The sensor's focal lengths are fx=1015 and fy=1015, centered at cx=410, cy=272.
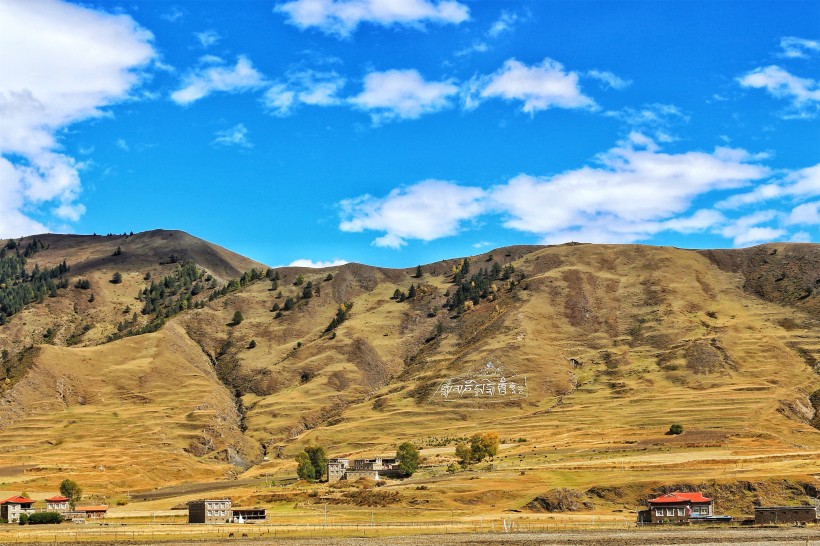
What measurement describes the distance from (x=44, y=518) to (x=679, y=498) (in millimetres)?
73252

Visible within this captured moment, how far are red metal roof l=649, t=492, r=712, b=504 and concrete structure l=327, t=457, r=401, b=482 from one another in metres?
60.3

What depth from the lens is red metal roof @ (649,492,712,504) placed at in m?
106

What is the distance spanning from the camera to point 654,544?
82.2m

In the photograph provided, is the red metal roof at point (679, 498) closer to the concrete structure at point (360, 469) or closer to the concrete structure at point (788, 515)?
the concrete structure at point (788, 515)

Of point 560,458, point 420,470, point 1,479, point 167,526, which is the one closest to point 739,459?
point 560,458

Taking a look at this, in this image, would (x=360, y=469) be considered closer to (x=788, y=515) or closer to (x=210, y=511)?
(x=210, y=511)

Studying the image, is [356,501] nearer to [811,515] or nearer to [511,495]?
[511,495]

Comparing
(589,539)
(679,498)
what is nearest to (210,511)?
(589,539)

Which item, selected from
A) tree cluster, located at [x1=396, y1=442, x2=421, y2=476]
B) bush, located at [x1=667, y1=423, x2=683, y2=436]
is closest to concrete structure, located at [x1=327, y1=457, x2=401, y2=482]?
tree cluster, located at [x1=396, y1=442, x2=421, y2=476]

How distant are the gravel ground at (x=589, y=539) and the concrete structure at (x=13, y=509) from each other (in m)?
40.1

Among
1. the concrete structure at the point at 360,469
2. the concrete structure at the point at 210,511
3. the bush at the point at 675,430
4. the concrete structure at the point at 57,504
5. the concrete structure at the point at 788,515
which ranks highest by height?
the bush at the point at 675,430

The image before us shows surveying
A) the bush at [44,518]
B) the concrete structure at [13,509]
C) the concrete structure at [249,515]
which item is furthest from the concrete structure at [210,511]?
the concrete structure at [13,509]

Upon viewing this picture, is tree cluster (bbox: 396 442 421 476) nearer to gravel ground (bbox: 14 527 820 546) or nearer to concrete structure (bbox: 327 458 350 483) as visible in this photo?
concrete structure (bbox: 327 458 350 483)

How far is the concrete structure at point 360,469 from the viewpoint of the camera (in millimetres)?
161375
